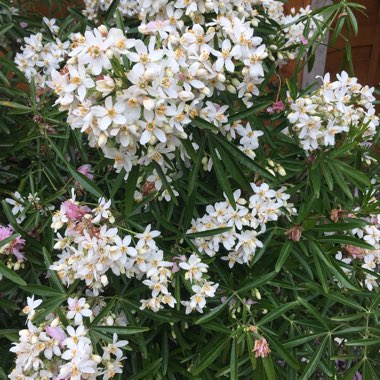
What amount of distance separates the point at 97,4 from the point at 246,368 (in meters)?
1.41

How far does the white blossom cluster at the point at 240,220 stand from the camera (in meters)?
1.21

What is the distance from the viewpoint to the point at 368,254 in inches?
→ 52.9

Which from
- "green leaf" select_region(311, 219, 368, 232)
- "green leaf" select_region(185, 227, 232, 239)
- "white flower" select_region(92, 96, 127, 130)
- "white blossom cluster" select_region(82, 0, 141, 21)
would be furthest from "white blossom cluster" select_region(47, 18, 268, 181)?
"white blossom cluster" select_region(82, 0, 141, 21)

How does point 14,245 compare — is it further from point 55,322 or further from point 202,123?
point 202,123

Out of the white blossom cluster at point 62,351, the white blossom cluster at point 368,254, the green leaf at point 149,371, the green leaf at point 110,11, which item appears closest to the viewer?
the white blossom cluster at point 62,351

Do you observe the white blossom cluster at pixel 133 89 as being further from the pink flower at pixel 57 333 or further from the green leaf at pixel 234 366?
the green leaf at pixel 234 366

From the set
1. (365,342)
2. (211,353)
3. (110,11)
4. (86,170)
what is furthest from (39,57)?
(365,342)

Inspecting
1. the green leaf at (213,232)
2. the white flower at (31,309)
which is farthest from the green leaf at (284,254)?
the white flower at (31,309)

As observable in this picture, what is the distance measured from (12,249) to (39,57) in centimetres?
74

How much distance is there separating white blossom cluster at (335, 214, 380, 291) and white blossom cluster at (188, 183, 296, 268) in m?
0.28

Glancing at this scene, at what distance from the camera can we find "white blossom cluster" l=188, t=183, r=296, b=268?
121 cm

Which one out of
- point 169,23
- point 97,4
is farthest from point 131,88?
point 97,4

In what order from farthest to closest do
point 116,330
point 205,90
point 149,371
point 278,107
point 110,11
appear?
point 110,11 < point 278,107 < point 149,371 < point 116,330 < point 205,90

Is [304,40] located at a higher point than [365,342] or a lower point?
higher
